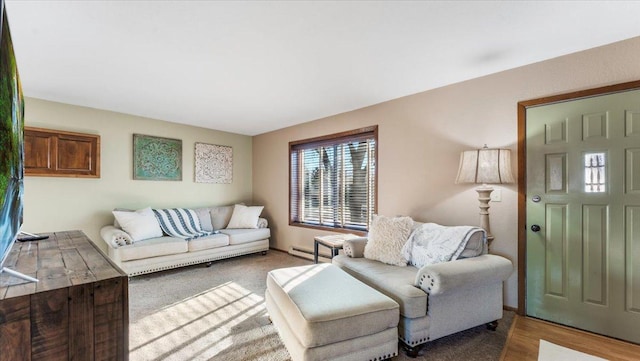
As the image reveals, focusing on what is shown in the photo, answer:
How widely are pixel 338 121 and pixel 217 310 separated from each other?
2867mm

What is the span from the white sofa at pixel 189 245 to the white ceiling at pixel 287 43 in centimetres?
183

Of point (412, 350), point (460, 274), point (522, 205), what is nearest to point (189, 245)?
point (412, 350)

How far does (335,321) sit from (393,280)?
0.69 m

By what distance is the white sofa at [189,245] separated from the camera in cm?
337

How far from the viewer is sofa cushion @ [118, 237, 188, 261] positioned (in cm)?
333

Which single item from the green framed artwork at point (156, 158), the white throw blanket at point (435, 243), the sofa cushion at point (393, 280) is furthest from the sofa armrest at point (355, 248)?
the green framed artwork at point (156, 158)

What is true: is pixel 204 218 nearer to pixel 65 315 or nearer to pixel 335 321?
pixel 335 321

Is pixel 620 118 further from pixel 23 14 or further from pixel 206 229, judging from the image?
pixel 206 229

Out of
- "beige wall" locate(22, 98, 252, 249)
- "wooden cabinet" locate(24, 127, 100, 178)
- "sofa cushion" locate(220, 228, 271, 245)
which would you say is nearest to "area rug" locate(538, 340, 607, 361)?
"sofa cushion" locate(220, 228, 271, 245)

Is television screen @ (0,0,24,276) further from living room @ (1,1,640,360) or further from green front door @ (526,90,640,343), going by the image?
green front door @ (526,90,640,343)

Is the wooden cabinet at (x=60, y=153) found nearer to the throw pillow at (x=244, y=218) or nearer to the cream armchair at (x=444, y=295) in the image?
the throw pillow at (x=244, y=218)

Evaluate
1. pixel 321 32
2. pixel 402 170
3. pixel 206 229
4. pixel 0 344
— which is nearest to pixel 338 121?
pixel 402 170

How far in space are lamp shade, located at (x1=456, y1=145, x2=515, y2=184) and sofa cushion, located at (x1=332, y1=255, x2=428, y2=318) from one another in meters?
0.99

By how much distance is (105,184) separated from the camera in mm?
3910
